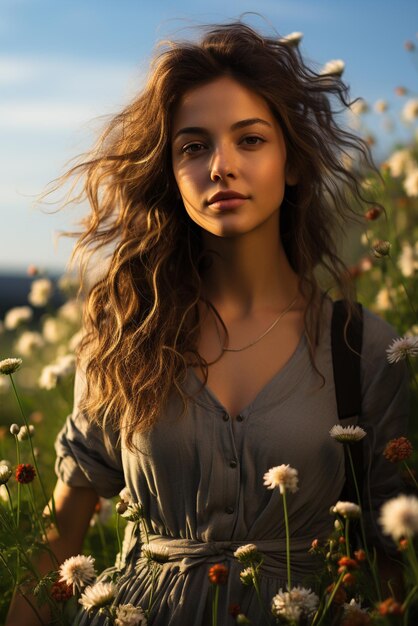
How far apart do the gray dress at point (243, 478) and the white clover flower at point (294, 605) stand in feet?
1.20

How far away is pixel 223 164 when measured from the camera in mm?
2566

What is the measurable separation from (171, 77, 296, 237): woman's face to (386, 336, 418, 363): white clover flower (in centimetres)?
53

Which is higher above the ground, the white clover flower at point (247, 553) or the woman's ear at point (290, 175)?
the woman's ear at point (290, 175)

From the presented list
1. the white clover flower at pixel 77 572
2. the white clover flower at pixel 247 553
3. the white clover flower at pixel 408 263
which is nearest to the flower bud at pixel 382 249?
the white clover flower at pixel 247 553

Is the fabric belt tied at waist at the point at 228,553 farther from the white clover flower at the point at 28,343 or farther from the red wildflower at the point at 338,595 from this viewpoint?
the white clover flower at the point at 28,343

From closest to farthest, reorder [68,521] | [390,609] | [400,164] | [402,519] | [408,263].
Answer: [402,519]
[390,609]
[68,521]
[408,263]
[400,164]

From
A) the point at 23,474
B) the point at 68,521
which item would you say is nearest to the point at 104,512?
the point at 68,521

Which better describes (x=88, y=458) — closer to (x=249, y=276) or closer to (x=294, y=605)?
(x=249, y=276)

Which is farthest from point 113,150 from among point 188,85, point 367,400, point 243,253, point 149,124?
point 367,400

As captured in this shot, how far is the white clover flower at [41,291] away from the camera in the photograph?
5.78 metres

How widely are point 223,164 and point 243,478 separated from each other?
885 mm

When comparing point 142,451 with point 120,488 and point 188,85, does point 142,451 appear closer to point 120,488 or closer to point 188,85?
point 120,488

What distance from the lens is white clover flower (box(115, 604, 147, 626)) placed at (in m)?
2.29

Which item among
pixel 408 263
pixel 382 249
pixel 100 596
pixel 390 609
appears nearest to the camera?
pixel 390 609
